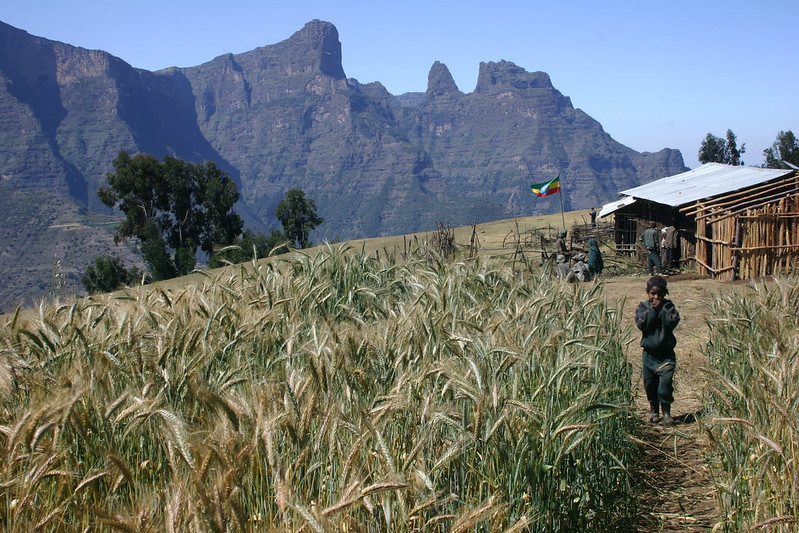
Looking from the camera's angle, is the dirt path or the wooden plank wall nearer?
the dirt path

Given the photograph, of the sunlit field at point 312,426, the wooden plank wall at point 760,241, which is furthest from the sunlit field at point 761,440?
the wooden plank wall at point 760,241

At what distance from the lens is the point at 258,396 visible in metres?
3.02

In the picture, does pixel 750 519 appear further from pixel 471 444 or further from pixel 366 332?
pixel 366 332

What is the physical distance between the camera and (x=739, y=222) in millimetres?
16797

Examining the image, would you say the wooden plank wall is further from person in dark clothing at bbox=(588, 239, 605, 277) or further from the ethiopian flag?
the ethiopian flag

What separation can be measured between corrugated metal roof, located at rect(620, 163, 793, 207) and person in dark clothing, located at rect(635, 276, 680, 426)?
14692mm

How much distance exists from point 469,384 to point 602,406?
2.62ft

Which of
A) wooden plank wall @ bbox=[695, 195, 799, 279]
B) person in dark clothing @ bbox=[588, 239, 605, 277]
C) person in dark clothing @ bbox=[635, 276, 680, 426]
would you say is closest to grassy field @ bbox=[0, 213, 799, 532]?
person in dark clothing @ bbox=[635, 276, 680, 426]

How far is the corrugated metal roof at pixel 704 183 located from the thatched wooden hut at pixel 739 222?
0.09 feet

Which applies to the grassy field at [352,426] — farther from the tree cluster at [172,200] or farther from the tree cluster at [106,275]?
the tree cluster at [172,200]

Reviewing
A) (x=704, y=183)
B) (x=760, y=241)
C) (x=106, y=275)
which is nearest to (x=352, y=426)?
(x=760, y=241)

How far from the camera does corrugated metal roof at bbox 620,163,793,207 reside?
20.4m

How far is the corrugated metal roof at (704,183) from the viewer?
2044cm

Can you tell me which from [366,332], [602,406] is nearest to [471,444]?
[602,406]
